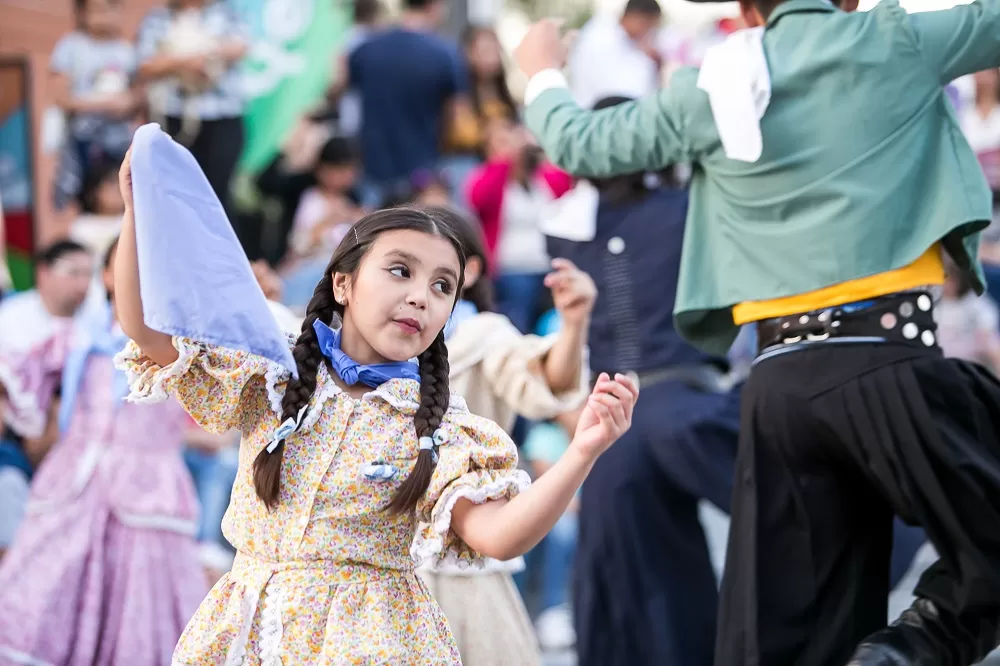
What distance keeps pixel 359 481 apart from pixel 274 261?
5.63m

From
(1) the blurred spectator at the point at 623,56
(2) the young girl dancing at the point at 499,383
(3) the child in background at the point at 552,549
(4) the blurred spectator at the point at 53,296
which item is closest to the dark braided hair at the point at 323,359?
(2) the young girl dancing at the point at 499,383

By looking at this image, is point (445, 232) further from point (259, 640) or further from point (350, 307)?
point (259, 640)

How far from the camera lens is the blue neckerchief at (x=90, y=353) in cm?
434

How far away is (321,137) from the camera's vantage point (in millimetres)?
7973

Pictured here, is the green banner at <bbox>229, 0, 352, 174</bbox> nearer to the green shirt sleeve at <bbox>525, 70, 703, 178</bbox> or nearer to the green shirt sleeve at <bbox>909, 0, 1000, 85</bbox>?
the green shirt sleeve at <bbox>525, 70, 703, 178</bbox>

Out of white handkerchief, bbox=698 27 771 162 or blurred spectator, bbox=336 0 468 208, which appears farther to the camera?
blurred spectator, bbox=336 0 468 208

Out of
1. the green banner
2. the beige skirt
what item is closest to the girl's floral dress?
the beige skirt

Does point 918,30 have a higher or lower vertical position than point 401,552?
higher

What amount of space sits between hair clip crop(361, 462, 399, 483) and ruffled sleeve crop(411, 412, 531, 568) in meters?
0.07

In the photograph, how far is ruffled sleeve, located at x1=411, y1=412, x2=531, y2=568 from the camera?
2393mm

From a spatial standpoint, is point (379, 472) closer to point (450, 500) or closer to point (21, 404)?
point (450, 500)

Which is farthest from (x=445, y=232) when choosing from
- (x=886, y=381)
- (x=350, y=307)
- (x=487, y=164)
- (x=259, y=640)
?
(x=487, y=164)

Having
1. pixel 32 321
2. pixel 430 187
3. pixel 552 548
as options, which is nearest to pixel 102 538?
pixel 32 321

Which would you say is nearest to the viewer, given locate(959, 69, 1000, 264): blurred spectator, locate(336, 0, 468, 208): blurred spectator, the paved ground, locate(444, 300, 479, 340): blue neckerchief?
locate(444, 300, 479, 340): blue neckerchief
